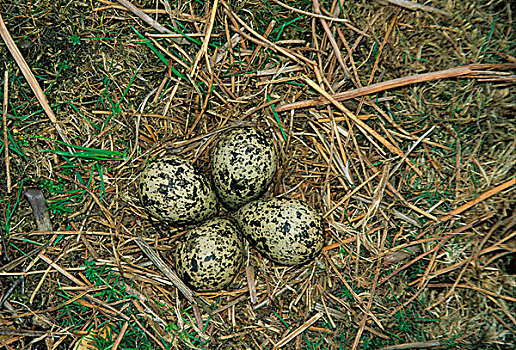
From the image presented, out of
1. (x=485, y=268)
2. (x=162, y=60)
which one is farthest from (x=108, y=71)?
(x=485, y=268)

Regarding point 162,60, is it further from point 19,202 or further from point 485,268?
point 485,268

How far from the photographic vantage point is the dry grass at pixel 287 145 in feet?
7.31

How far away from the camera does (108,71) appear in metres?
2.27

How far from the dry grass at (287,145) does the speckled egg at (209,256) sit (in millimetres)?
204

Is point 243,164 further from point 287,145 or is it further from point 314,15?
point 314,15

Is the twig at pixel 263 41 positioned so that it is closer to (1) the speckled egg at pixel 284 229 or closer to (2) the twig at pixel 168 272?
(1) the speckled egg at pixel 284 229

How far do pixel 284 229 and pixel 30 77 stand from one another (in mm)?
1912

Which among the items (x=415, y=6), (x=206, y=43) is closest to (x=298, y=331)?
(x=206, y=43)

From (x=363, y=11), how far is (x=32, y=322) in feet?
9.73

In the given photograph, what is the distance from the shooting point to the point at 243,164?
2096 mm

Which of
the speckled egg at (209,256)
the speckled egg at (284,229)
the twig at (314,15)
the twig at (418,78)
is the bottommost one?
the speckled egg at (209,256)

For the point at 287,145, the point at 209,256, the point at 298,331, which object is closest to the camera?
the point at 209,256

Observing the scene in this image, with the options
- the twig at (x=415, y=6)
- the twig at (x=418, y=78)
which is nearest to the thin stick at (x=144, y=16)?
the twig at (x=418, y=78)

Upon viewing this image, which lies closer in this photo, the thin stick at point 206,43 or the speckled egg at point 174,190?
the speckled egg at point 174,190
